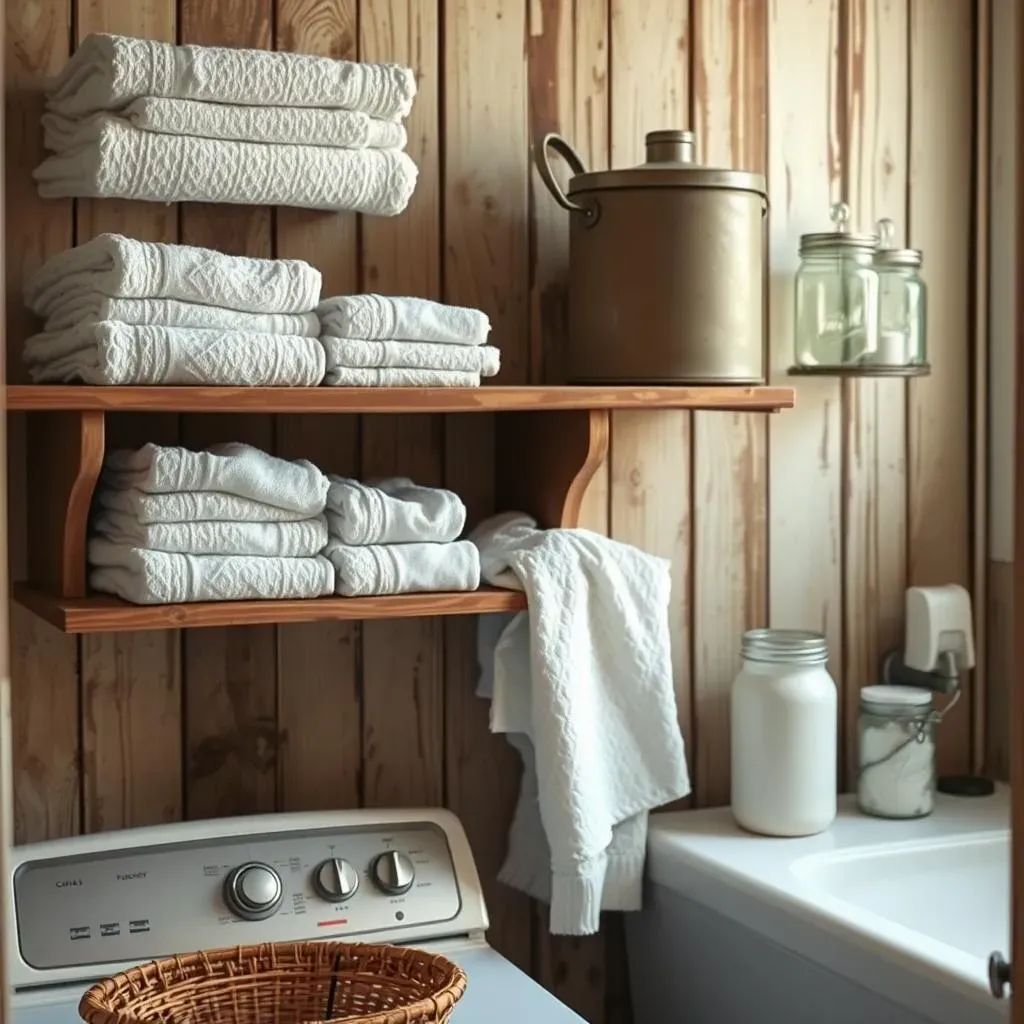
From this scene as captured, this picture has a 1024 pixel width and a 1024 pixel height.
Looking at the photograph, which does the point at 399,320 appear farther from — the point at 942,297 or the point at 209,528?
the point at 942,297

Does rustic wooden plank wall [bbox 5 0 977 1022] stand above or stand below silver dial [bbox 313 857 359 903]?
above

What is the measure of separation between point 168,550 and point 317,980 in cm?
42

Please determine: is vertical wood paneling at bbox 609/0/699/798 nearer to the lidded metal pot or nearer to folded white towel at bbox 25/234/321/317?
the lidded metal pot

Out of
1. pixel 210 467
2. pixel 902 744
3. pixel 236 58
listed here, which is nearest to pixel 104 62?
pixel 236 58

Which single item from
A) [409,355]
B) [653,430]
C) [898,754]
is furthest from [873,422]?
[409,355]

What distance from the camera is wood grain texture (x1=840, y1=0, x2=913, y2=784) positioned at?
1944 mm

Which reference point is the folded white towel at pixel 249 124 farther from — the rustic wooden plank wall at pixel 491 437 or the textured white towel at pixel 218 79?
the rustic wooden plank wall at pixel 491 437

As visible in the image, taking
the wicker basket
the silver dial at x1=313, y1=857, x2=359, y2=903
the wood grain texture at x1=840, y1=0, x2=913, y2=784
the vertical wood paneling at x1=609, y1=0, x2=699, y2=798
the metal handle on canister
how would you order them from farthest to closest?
the wood grain texture at x1=840, y1=0, x2=913, y2=784 → the vertical wood paneling at x1=609, y1=0, x2=699, y2=798 → the metal handle on canister → the silver dial at x1=313, y1=857, x2=359, y2=903 → the wicker basket

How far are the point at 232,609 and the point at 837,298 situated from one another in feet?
2.88

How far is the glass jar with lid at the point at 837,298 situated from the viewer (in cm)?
184

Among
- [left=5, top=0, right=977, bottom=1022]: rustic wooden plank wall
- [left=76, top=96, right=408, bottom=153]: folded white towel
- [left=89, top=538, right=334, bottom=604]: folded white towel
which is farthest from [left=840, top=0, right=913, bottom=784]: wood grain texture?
[left=89, top=538, right=334, bottom=604]: folded white towel

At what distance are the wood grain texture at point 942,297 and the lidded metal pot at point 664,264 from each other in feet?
1.43

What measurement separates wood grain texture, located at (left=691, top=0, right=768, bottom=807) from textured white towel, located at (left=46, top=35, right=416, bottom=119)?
473 millimetres

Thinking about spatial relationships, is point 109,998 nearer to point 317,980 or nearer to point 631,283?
point 317,980
